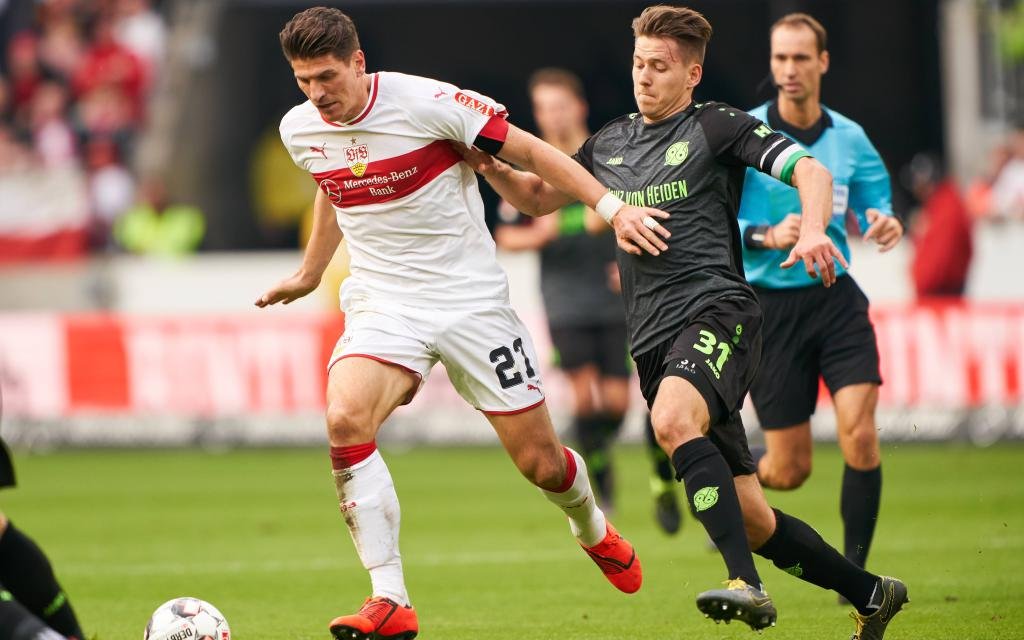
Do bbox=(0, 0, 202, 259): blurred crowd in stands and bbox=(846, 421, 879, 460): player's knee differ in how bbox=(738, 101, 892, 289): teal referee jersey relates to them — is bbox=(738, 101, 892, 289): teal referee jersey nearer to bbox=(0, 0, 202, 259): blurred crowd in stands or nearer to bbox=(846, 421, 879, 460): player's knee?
bbox=(846, 421, 879, 460): player's knee

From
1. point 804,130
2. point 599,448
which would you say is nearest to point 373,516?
point 804,130

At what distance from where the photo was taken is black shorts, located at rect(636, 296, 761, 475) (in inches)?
243

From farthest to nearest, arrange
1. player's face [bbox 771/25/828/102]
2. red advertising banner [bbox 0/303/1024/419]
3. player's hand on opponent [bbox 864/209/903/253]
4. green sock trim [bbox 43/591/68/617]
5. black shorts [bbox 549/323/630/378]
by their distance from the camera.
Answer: red advertising banner [bbox 0/303/1024/419] < black shorts [bbox 549/323/630/378] < player's face [bbox 771/25/828/102] < player's hand on opponent [bbox 864/209/903/253] < green sock trim [bbox 43/591/68/617]

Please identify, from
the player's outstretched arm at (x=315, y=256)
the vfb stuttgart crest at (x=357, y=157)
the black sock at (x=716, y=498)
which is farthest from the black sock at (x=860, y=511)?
the vfb stuttgart crest at (x=357, y=157)

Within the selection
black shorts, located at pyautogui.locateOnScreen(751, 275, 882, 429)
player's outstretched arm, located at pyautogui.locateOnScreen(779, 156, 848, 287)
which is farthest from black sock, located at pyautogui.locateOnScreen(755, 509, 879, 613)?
black shorts, located at pyautogui.locateOnScreen(751, 275, 882, 429)

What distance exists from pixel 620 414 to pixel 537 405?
16.3ft

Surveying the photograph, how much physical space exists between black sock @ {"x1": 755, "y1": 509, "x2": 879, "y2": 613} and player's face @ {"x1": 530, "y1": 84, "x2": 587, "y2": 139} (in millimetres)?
5496

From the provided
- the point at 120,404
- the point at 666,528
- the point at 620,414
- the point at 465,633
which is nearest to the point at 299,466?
the point at 120,404

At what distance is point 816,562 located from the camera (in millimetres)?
6305

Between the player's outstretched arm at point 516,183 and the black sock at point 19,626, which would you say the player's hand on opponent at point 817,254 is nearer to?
the player's outstretched arm at point 516,183

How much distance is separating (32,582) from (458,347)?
186 cm

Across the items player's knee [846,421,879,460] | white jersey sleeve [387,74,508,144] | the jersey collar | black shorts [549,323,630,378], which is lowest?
black shorts [549,323,630,378]

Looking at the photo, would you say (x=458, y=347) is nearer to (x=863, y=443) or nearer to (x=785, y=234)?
(x=785, y=234)

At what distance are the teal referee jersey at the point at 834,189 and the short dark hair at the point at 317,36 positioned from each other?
227cm
